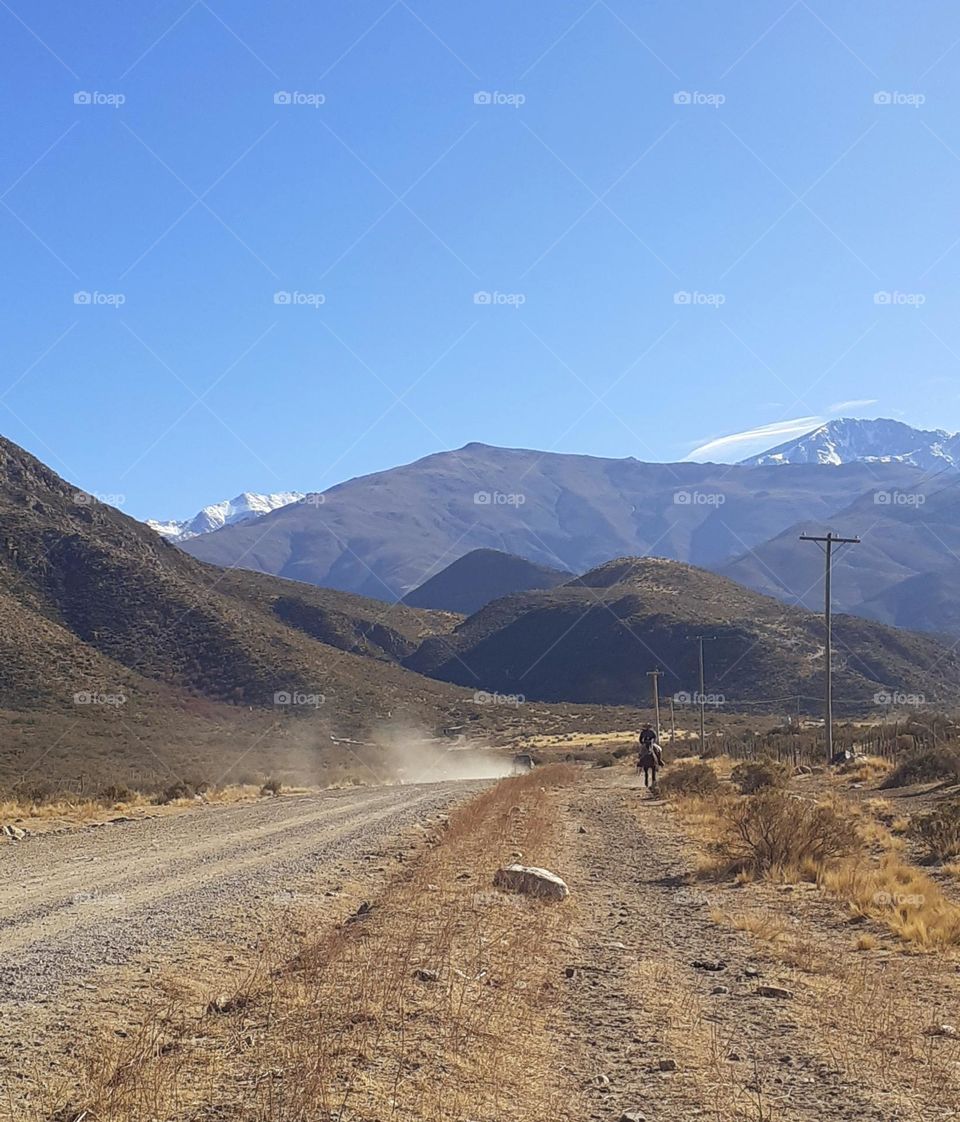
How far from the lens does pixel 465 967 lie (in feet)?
26.5

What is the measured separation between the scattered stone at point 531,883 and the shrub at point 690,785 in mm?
15056

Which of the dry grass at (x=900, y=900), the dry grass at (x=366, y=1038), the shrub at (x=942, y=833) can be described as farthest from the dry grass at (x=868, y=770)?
the dry grass at (x=366, y=1038)

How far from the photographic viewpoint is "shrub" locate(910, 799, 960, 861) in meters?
A: 15.9

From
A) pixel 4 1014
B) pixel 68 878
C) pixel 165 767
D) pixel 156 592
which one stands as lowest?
pixel 165 767

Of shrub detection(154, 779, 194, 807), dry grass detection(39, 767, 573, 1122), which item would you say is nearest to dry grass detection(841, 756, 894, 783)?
shrub detection(154, 779, 194, 807)

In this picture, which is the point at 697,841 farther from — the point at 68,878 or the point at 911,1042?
the point at 911,1042

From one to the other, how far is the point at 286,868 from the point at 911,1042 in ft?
27.7

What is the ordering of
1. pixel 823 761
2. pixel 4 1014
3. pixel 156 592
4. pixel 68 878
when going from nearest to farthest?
1. pixel 4 1014
2. pixel 68 878
3. pixel 823 761
4. pixel 156 592

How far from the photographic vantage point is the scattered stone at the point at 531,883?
460 inches

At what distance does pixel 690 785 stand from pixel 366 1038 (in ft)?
75.7

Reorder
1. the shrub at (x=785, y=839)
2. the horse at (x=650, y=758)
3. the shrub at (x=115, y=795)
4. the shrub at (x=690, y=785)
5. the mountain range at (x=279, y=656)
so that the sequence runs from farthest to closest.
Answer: the mountain range at (x=279, y=656) → the horse at (x=650, y=758) → the shrub at (x=115, y=795) → the shrub at (x=690, y=785) → the shrub at (x=785, y=839)

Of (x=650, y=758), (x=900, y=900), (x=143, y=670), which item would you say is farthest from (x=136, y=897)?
(x=143, y=670)

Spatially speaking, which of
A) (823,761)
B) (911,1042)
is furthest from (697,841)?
→ (823,761)

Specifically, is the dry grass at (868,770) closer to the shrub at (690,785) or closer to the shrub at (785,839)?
the shrub at (690,785)
